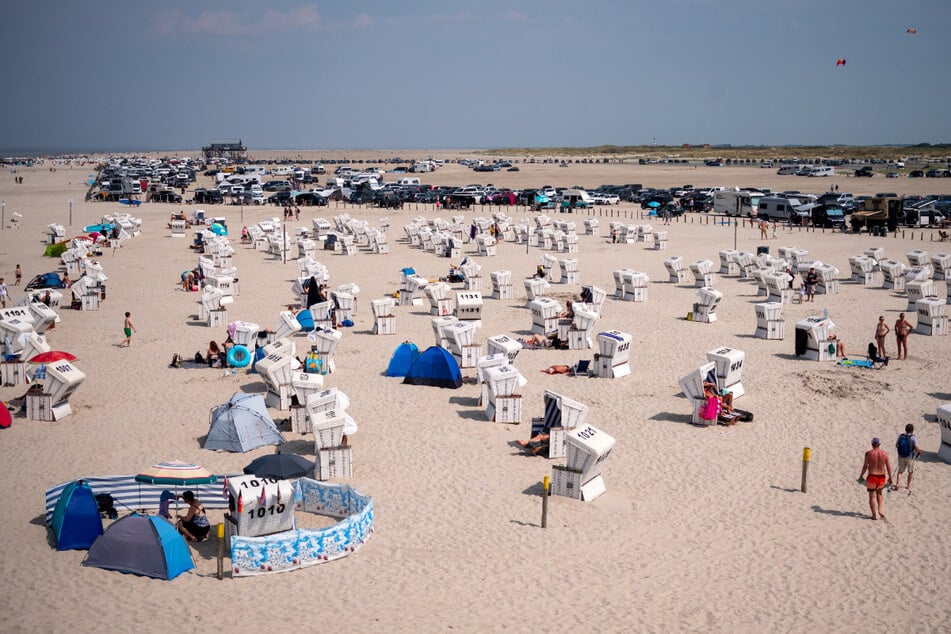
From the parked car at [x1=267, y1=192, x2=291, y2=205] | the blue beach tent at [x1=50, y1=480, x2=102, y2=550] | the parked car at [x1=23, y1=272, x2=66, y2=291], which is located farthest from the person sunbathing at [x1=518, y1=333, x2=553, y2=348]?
the parked car at [x1=267, y1=192, x2=291, y2=205]

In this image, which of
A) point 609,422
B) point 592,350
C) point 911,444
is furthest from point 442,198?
point 911,444

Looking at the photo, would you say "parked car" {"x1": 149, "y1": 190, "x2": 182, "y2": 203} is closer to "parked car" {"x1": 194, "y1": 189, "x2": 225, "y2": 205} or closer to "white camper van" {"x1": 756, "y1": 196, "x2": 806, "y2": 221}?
"parked car" {"x1": 194, "y1": 189, "x2": 225, "y2": 205}

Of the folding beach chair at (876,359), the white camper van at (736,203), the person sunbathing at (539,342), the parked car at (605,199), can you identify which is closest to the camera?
the folding beach chair at (876,359)

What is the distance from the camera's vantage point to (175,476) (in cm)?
1174

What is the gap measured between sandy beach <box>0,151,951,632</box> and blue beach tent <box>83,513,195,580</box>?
0.16 meters

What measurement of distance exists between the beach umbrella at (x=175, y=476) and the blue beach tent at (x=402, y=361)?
23.1 feet

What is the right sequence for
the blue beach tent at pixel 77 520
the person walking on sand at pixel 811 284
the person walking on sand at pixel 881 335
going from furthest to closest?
the person walking on sand at pixel 811 284 → the person walking on sand at pixel 881 335 → the blue beach tent at pixel 77 520

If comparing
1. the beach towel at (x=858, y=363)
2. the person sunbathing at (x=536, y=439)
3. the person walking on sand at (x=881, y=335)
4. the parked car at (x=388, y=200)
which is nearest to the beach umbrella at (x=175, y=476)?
the person sunbathing at (x=536, y=439)

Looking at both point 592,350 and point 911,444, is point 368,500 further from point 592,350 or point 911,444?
point 592,350

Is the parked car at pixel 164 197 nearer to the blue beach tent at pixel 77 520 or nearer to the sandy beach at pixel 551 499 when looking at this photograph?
the sandy beach at pixel 551 499

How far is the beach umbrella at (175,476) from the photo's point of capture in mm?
11648

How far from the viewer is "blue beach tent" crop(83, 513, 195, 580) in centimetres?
1014

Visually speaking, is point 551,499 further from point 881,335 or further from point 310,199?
point 310,199

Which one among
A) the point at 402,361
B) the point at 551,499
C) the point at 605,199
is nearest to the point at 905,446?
the point at 551,499
